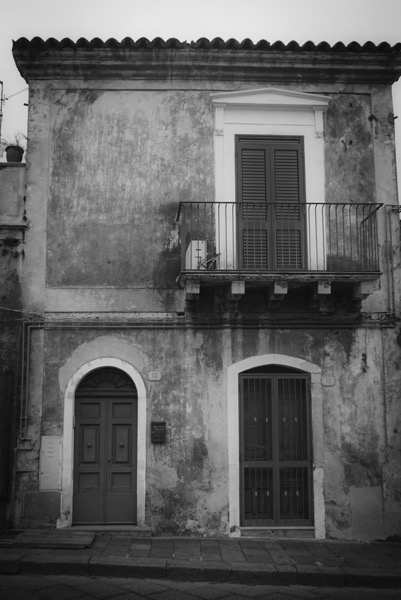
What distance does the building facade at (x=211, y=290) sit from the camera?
1020 centimetres

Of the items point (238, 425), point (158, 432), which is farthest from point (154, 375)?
point (238, 425)

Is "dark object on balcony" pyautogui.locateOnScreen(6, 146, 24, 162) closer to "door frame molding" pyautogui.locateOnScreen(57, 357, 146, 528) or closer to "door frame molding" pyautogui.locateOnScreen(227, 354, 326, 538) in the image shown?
"door frame molding" pyautogui.locateOnScreen(57, 357, 146, 528)

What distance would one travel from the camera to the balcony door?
10727 mm

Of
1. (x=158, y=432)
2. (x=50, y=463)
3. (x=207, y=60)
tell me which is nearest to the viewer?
(x=50, y=463)

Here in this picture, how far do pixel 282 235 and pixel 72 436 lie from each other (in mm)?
4955

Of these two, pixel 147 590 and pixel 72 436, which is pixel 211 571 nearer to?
pixel 147 590

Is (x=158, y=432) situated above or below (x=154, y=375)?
below

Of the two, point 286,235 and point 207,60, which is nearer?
point 286,235

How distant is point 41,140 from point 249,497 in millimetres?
7137

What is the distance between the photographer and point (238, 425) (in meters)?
10.4

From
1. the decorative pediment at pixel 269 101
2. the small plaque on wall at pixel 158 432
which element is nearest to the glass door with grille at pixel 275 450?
the small plaque on wall at pixel 158 432

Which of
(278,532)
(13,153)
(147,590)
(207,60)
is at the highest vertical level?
(207,60)

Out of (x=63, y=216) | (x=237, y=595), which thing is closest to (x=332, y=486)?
(x=237, y=595)

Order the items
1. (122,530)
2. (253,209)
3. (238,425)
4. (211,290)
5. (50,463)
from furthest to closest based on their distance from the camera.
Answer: (253,209) → (211,290) → (238,425) → (50,463) → (122,530)
